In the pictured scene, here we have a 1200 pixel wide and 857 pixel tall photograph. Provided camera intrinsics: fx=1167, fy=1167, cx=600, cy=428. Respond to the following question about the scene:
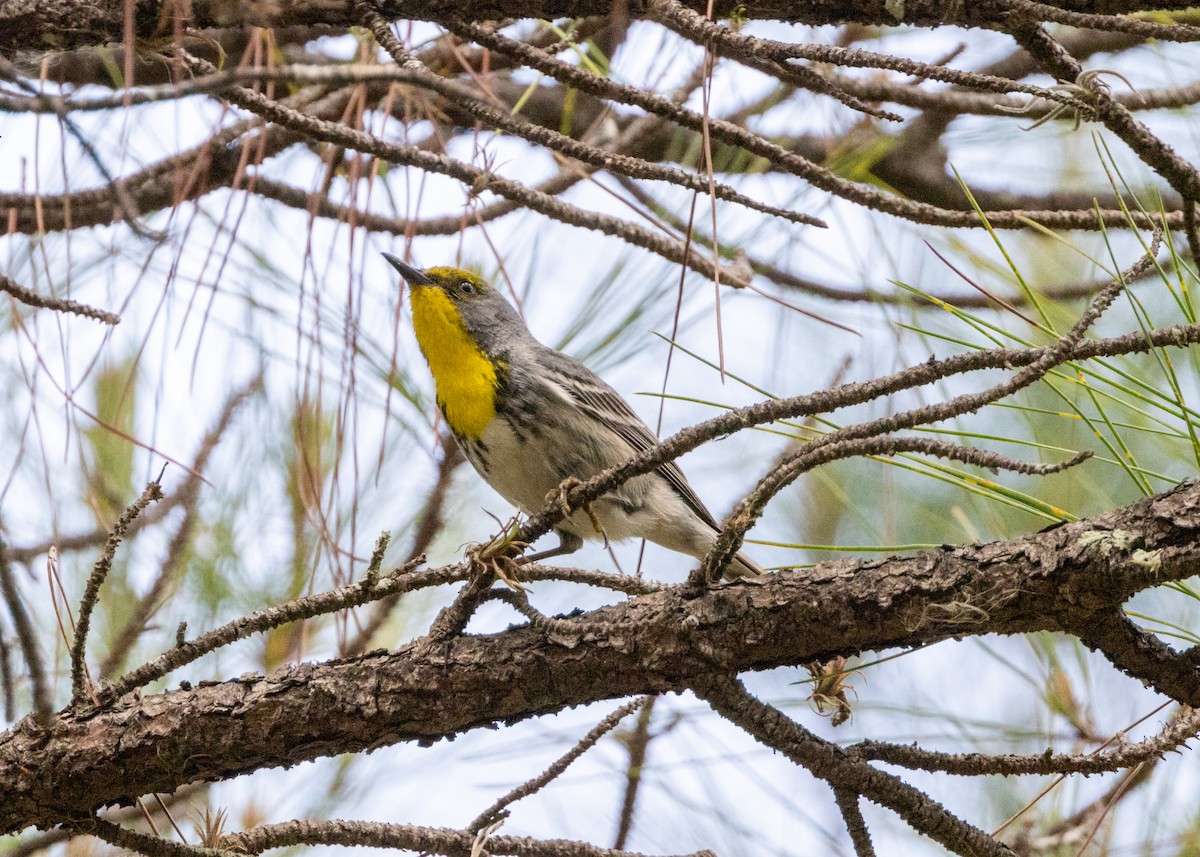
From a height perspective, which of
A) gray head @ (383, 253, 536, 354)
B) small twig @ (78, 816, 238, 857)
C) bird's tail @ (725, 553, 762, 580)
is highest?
gray head @ (383, 253, 536, 354)

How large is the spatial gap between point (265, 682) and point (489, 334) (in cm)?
158

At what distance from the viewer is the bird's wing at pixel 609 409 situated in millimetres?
3322

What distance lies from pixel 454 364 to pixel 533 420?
0.33 meters

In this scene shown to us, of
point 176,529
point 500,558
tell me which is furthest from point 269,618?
point 176,529

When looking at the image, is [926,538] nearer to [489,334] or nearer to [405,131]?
[489,334]

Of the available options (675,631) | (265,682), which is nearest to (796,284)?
(675,631)

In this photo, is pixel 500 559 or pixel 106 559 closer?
pixel 106 559

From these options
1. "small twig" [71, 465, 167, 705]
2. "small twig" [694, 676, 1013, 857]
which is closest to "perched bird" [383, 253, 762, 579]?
"small twig" [694, 676, 1013, 857]

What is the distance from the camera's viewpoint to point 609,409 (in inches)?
136

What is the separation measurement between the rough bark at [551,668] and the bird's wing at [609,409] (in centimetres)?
131

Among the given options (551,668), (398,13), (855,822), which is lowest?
(855,822)

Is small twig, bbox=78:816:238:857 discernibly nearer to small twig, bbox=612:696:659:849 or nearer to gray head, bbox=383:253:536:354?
small twig, bbox=612:696:659:849

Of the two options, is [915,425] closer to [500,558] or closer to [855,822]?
[855,822]

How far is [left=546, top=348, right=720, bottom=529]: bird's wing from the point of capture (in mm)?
3322
